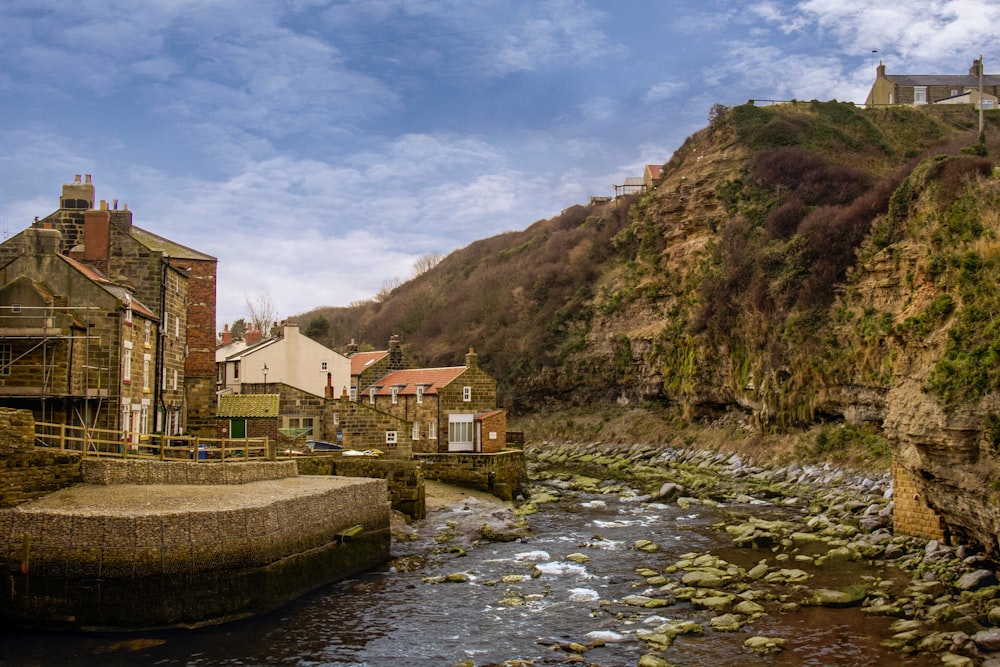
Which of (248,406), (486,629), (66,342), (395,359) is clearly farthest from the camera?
(395,359)

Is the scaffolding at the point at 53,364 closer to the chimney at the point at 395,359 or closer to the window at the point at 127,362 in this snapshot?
the window at the point at 127,362

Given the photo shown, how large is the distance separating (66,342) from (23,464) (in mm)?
6555

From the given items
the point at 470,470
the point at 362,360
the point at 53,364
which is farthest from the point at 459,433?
the point at 53,364

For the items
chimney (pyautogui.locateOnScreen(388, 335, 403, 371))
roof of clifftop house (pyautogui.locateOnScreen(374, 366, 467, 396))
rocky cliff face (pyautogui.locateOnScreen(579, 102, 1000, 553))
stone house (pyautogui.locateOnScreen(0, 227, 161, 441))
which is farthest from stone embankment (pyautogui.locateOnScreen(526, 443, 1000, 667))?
chimney (pyautogui.locateOnScreen(388, 335, 403, 371))

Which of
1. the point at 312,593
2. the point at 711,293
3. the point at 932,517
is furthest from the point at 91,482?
the point at 711,293

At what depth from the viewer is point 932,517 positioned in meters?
22.5

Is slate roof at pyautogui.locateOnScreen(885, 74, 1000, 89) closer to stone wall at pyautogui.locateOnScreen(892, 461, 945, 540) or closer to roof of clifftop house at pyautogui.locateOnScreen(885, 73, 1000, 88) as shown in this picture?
roof of clifftop house at pyautogui.locateOnScreen(885, 73, 1000, 88)

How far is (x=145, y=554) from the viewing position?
16.7 metres

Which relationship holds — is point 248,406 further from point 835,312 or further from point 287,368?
point 835,312

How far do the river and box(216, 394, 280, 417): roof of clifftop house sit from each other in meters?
14.8

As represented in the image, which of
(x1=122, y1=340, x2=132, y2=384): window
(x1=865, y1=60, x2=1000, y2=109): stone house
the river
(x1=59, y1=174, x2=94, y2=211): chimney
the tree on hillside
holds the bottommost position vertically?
the river

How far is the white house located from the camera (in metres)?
45.8

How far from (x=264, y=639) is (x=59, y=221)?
1952cm

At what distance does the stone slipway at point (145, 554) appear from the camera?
16.6 m
